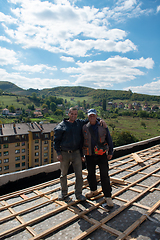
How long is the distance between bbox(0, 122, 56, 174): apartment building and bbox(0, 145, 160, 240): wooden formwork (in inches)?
1136

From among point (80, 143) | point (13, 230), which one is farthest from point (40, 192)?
point (80, 143)

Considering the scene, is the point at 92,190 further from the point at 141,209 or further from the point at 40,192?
the point at 40,192

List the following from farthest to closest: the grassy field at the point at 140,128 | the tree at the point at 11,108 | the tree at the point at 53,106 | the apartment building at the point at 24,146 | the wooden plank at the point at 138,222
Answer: the tree at the point at 53,106
the tree at the point at 11,108
the grassy field at the point at 140,128
the apartment building at the point at 24,146
the wooden plank at the point at 138,222

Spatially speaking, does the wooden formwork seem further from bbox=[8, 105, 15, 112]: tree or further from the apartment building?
bbox=[8, 105, 15, 112]: tree

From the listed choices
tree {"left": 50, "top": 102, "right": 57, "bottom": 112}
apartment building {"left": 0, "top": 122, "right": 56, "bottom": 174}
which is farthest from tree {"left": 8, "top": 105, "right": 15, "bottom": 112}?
apartment building {"left": 0, "top": 122, "right": 56, "bottom": 174}

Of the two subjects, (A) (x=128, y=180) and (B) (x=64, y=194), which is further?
(A) (x=128, y=180)

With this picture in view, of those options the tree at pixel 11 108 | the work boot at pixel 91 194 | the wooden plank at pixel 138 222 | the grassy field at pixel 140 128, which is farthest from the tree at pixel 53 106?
the wooden plank at pixel 138 222

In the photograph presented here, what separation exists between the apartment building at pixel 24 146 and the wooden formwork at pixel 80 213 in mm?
28852

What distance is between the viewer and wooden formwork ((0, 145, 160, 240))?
2553 mm

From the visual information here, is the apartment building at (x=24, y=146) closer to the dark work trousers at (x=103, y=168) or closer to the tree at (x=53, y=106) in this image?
the dark work trousers at (x=103, y=168)

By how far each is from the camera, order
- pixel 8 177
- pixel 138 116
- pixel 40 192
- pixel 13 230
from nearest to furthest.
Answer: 1. pixel 13 230
2. pixel 40 192
3. pixel 8 177
4. pixel 138 116

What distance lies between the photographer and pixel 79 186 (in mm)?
3488

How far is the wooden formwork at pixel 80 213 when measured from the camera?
2.55m

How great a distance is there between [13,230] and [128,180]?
3.10m
